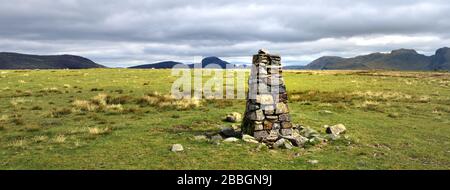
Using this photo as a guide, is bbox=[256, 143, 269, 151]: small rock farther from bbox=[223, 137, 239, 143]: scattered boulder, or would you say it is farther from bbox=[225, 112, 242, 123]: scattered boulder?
bbox=[225, 112, 242, 123]: scattered boulder

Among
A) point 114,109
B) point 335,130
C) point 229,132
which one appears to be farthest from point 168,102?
point 335,130

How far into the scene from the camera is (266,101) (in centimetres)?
1719

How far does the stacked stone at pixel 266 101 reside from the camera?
56.1ft

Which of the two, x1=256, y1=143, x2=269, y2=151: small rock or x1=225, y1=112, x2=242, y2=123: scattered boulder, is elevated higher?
x1=225, y1=112, x2=242, y2=123: scattered boulder

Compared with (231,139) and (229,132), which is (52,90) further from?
(231,139)

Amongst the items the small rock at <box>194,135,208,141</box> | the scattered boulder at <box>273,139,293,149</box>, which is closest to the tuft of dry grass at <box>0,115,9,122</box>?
the small rock at <box>194,135,208,141</box>

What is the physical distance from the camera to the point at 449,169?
1404 cm

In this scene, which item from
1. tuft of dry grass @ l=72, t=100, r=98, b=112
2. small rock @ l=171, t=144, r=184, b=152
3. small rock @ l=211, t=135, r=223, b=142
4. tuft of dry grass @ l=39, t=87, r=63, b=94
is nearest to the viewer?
small rock @ l=171, t=144, r=184, b=152

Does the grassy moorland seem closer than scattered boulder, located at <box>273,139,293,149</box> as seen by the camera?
Yes

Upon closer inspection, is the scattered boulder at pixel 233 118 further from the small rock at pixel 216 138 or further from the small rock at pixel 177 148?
the small rock at pixel 177 148

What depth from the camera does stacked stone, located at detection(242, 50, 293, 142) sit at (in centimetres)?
1711
